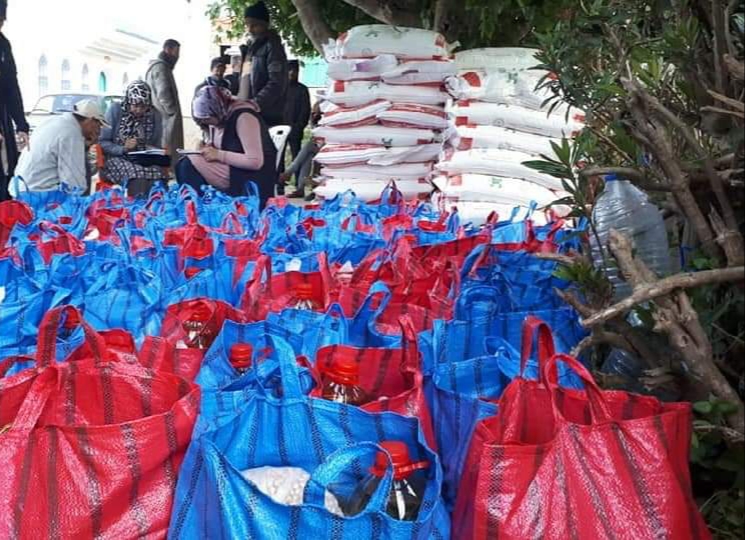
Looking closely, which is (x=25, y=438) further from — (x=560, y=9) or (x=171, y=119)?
(x=171, y=119)

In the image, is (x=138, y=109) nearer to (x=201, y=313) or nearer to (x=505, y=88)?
(x=505, y=88)

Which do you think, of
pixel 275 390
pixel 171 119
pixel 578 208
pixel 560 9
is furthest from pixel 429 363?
pixel 171 119

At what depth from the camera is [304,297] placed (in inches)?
75.6

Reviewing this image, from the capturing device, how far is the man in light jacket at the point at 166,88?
23.0 feet

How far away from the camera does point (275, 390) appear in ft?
4.31

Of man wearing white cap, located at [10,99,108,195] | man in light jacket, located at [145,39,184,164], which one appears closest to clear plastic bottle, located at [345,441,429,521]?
man wearing white cap, located at [10,99,108,195]

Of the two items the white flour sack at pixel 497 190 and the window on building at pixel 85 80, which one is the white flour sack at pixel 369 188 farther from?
the window on building at pixel 85 80

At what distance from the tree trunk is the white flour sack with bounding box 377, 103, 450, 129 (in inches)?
45.1

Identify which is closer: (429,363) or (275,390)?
(275,390)

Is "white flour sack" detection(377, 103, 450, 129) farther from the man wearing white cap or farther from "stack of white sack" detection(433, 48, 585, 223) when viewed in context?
the man wearing white cap

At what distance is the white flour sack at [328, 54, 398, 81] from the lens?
4.55 metres

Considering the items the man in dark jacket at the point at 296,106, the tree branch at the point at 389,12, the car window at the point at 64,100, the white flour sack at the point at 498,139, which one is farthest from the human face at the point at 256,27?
the car window at the point at 64,100

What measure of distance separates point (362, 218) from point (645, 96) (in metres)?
1.92

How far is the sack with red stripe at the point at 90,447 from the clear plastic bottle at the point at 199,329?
0.46 m
